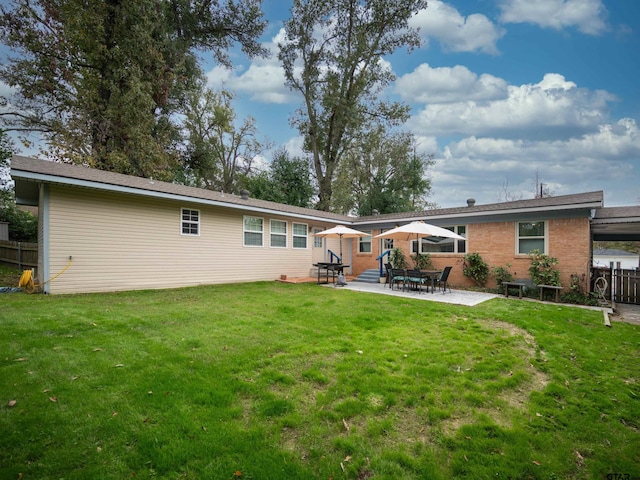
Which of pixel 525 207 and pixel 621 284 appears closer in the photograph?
pixel 621 284

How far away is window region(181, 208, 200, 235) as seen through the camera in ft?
33.7

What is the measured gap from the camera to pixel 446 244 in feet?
41.7

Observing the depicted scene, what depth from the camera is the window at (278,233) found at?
13109mm

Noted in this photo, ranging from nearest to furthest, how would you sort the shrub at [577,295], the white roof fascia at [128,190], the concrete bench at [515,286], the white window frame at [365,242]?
the white roof fascia at [128,190]
the shrub at [577,295]
the concrete bench at [515,286]
the white window frame at [365,242]

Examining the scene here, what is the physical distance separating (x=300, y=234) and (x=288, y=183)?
862 cm

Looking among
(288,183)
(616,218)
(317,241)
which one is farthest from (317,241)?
(616,218)

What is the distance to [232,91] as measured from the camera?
83.1ft

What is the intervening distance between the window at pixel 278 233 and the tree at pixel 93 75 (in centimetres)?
772

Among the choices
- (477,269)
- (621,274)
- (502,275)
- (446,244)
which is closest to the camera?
(621,274)

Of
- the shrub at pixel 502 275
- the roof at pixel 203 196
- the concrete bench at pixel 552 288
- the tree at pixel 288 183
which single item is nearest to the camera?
the roof at pixel 203 196

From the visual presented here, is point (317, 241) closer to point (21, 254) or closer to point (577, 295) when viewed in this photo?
point (577, 295)

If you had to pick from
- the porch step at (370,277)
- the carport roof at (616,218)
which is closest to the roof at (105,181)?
the porch step at (370,277)

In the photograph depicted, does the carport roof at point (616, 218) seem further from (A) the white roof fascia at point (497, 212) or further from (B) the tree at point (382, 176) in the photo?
(B) the tree at point (382, 176)

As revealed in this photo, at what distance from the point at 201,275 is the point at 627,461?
10.9 metres
